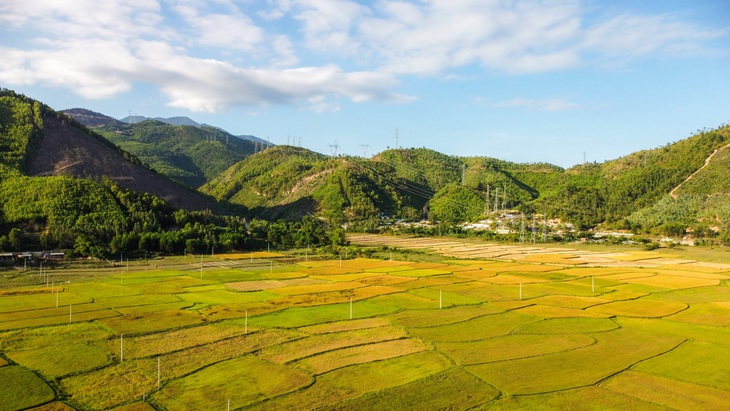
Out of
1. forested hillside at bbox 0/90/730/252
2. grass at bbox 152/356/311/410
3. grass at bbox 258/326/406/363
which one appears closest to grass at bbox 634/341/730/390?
grass at bbox 258/326/406/363

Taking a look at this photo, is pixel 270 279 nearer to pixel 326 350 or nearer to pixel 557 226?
pixel 326 350

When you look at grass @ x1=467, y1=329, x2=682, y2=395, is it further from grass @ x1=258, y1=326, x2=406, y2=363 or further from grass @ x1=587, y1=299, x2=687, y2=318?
grass @ x1=587, y1=299, x2=687, y2=318

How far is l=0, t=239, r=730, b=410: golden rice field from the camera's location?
24.9 meters

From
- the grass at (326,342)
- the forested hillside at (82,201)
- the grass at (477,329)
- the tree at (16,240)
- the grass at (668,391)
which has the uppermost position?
the forested hillside at (82,201)

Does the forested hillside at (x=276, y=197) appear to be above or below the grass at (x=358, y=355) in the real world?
above

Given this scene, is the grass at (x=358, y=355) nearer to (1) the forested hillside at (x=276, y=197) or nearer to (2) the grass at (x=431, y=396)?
(2) the grass at (x=431, y=396)

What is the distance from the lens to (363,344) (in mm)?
33906

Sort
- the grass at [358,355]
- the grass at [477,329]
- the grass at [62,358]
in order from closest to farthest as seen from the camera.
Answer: the grass at [62,358] < the grass at [358,355] < the grass at [477,329]

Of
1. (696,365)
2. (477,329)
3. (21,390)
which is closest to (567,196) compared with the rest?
(477,329)

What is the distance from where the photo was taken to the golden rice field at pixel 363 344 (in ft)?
81.7

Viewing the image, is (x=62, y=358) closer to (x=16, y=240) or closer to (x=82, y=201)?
(x=16, y=240)

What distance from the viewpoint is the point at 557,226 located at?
144250 millimetres

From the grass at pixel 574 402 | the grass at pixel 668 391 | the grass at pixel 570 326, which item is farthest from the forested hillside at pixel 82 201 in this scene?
the grass at pixel 668 391

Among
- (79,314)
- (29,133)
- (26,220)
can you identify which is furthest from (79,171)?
(79,314)
